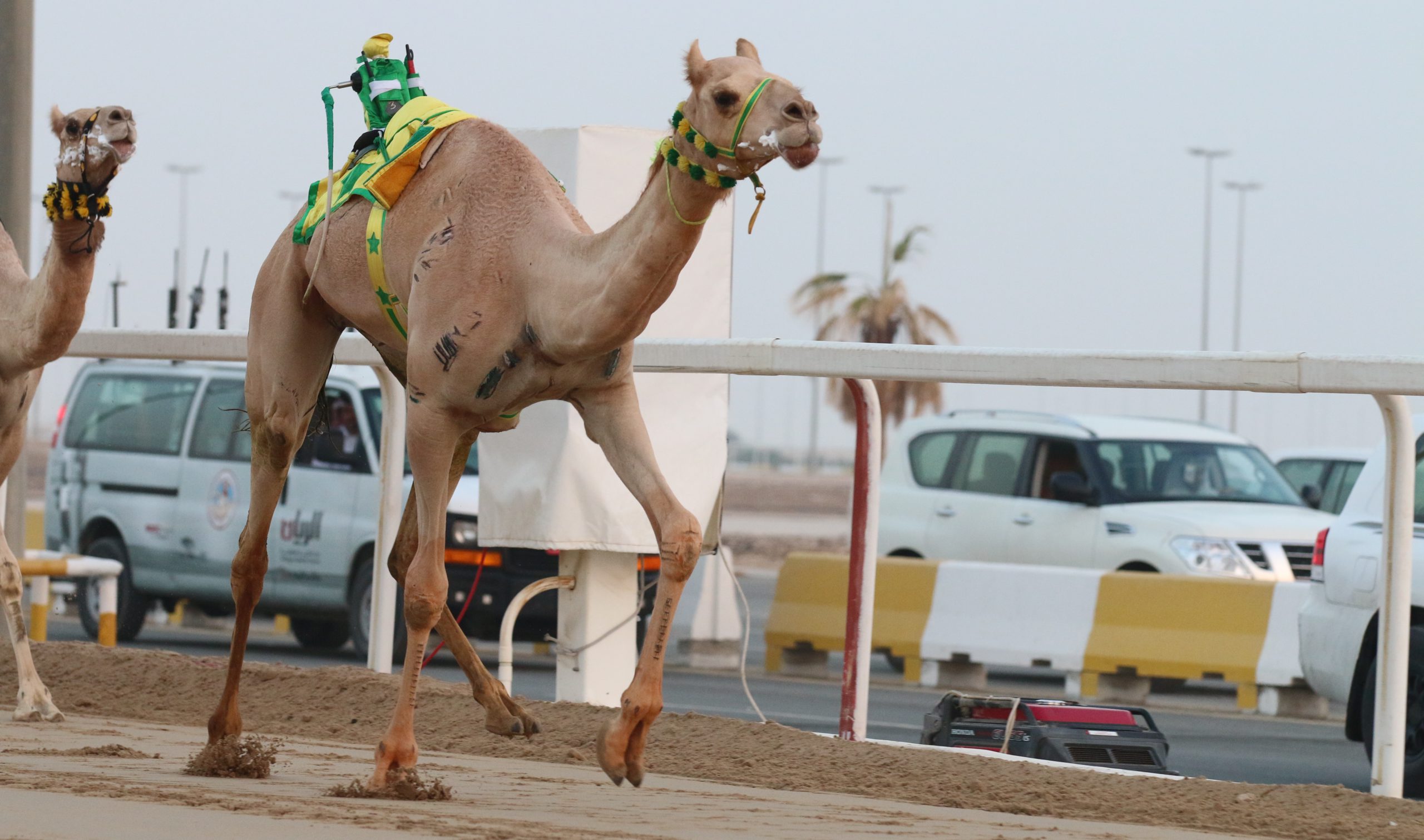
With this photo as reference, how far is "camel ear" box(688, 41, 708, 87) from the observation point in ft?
18.2

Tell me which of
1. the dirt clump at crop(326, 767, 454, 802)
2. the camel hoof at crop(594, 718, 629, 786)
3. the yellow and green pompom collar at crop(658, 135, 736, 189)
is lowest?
the dirt clump at crop(326, 767, 454, 802)

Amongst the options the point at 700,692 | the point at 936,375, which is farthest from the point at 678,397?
the point at 700,692

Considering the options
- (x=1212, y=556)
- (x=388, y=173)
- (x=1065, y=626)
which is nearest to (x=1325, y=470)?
(x=1212, y=556)

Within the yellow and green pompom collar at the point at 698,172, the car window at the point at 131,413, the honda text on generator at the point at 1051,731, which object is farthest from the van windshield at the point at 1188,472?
the yellow and green pompom collar at the point at 698,172

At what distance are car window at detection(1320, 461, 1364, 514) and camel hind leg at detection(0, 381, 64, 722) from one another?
1661 centimetres

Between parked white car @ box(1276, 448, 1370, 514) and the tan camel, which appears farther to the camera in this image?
parked white car @ box(1276, 448, 1370, 514)

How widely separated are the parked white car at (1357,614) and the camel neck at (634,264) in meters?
5.09

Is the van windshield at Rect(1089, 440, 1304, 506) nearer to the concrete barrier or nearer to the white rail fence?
the concrete barrier

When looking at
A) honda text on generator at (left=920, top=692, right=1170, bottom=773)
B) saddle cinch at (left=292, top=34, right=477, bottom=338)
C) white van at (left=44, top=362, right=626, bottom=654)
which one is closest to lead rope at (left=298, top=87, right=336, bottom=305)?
saddle cinch at (left=292, top=34, right=477, bottom=338)

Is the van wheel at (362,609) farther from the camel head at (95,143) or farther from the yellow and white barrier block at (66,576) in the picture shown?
the camel head at (95,143)

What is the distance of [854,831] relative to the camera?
557 cm

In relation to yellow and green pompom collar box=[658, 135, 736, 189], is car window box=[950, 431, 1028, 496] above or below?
below

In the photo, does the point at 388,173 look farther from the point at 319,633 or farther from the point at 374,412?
the point at 319,633

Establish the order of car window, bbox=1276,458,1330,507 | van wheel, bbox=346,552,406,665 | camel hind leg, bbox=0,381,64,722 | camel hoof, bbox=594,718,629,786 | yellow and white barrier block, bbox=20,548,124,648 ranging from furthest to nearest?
1. car window, bbox=1276,458,1330,507
2. van wheel, bbox=346,552,406,665
3. yellow and white barrier block, bbox=20,548,124,648
4. camel hind leg, bbox=0,381,64,722
5. camel hoof, bbox=594,718,629,786
